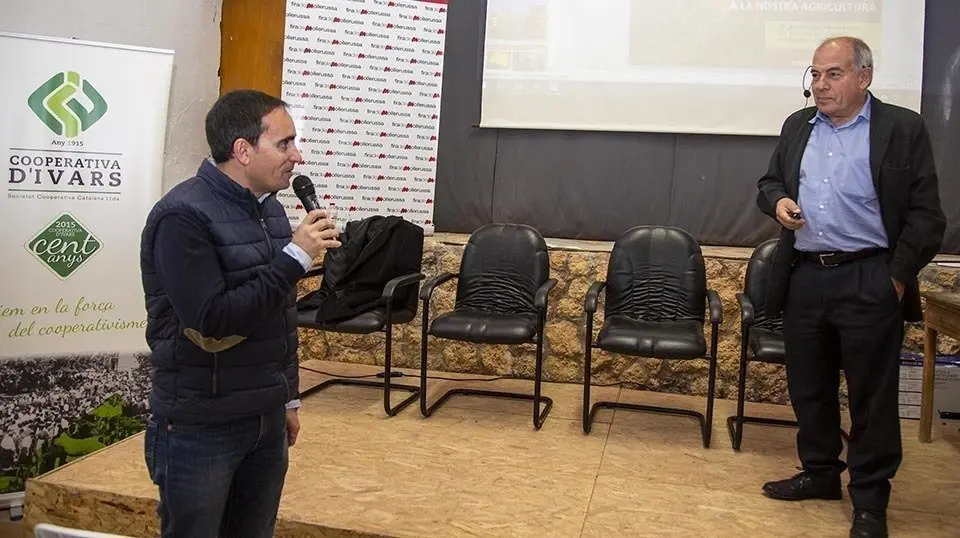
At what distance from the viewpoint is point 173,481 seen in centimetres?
163

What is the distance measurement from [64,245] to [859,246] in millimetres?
3131

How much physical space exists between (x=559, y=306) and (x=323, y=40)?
6.86ft

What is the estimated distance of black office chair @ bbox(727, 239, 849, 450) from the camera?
3428mm

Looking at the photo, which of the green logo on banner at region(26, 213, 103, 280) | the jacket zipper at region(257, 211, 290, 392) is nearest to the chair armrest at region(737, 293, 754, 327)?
the jacket zipper at region(257, 211, 290, 392)

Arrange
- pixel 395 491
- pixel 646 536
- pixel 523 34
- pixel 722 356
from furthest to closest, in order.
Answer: pixel 523 34 → pixel 722 356 → pixel 395 491 → pixel 646 536

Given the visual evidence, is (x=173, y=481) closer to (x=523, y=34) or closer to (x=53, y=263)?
(x=53, y=263)

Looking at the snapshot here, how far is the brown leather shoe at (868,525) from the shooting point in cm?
253

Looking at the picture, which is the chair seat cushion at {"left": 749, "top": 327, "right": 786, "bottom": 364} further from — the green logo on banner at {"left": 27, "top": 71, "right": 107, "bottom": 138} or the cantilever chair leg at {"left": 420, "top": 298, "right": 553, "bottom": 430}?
the green logo on banner at {"left": 27, "top": 71, "right": 107, "bottom": 138}

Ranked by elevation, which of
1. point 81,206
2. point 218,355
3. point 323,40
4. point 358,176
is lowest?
point 218,355

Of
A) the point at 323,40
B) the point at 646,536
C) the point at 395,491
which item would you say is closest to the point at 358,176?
the point at 323,40

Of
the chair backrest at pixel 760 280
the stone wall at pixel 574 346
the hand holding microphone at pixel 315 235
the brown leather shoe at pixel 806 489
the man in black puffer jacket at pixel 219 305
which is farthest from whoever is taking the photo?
the stone wall at pixel 574 346

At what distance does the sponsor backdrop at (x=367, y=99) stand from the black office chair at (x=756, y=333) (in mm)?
1889

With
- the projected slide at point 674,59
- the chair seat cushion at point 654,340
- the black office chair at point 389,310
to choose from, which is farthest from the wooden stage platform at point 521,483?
the projected slide at point 674,59

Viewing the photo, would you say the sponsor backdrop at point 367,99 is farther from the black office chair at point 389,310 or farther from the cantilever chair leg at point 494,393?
the cantilever chair leg at point 494,393
